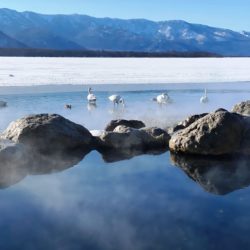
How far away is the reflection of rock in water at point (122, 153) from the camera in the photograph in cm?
947

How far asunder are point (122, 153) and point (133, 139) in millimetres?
482

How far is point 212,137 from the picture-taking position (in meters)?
9.50

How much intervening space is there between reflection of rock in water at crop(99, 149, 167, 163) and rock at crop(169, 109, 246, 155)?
16.6 inches

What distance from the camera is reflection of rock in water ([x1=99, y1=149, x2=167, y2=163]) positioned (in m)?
9.47

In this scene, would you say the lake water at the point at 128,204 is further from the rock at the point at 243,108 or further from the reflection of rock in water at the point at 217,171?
the rock at the point at 243,108

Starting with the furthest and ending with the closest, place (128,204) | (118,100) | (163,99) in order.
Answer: (163,99) < (118,100) < (128,204)

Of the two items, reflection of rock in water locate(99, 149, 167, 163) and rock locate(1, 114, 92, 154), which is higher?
rock locate(1, 114, 92, 154)

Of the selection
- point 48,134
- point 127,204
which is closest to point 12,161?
point 48,134

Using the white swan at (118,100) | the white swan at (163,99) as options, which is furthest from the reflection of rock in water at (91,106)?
the white swan at (163,99)

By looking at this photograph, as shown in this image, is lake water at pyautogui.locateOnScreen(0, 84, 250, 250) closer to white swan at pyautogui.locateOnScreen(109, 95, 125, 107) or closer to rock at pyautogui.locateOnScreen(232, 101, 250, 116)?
rock at pyautogui.locateOnScreen(232, 101, 250, 116)

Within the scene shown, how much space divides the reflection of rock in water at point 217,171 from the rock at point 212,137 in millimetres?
187

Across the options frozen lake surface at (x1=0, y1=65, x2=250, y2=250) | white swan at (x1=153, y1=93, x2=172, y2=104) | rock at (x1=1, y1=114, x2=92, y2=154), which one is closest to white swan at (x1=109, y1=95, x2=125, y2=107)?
white swan at (x1=153, y1=93, x2=172, y2=104)

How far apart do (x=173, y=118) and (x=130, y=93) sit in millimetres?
6605

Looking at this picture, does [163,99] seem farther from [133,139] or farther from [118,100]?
[133,139]
